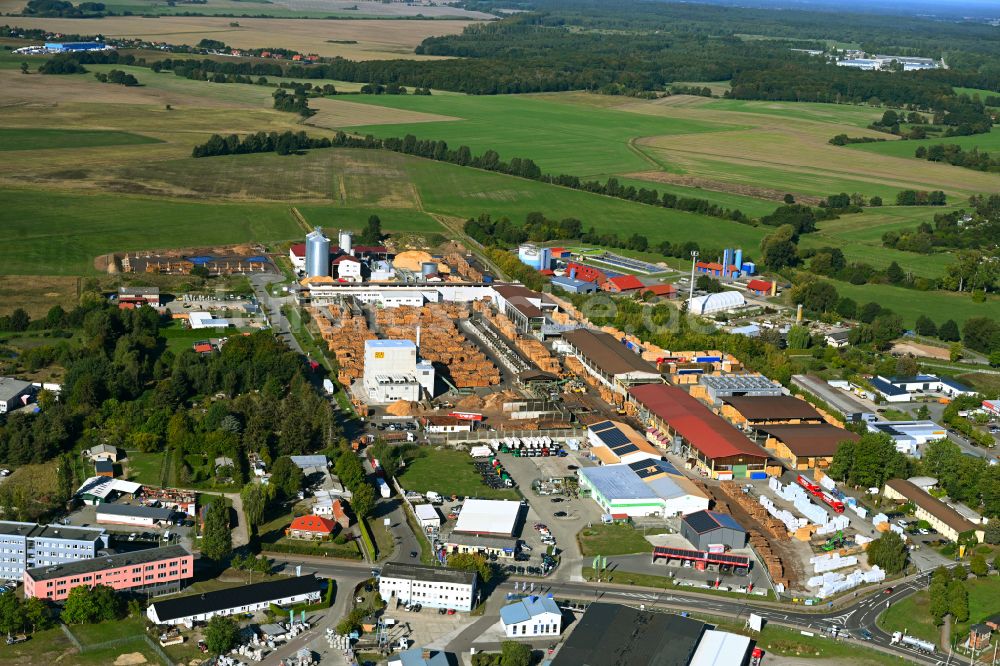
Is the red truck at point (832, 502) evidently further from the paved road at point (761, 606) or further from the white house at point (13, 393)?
the white house at point (13, 393)

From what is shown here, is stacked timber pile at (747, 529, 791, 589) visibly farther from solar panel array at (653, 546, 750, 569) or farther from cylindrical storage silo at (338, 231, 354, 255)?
cylindrical storage silo at (338, 231, 354, 255)

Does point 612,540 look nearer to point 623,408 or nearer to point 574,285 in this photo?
point 623,408

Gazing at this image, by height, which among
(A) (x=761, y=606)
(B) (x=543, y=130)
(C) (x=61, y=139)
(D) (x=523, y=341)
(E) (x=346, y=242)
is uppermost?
(B) (x=543, y=130)

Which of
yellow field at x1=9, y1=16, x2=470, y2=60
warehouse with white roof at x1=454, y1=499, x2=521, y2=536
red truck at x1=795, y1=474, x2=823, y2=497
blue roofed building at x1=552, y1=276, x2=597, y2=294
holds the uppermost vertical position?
yellow field at x1=9, y1=16, x2=470, y2=60

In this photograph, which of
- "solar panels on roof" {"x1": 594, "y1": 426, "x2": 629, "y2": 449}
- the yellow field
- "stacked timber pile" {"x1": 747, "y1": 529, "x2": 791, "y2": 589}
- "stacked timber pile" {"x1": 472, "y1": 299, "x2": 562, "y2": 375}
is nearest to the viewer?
"stacked timber pile" {"x1": 747, "y1": 529, "x2": 791, "y2": 589}

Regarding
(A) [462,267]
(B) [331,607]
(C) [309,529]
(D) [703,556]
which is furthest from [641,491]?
(A) [462,267]

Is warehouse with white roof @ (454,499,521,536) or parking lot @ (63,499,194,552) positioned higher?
warehouse with white roof @ (454,499,521,536)

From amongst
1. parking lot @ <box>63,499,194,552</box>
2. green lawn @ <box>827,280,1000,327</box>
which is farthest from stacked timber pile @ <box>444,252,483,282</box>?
parking lot @ <box>63,499,194,552</box>
